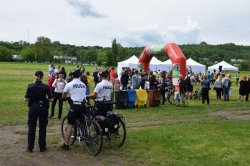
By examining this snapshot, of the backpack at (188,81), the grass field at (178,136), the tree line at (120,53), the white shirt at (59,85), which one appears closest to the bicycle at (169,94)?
the backpack at (188,81)

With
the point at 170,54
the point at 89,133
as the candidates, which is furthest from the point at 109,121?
the point at 170,54

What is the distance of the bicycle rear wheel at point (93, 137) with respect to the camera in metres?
8.67

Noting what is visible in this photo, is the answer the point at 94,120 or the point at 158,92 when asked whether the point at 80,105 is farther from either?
the point at 158,92

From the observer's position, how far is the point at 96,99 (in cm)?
956

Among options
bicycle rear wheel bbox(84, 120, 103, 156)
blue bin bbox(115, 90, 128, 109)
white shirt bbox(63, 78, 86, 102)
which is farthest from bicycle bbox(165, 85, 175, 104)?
bicycle rear wheel bbox(84, 120, 103, 156)

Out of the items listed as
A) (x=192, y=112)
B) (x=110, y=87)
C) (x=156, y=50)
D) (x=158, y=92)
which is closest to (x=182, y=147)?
(x=110, y=87)

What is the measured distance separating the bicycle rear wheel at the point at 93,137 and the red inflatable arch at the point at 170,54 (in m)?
15.8

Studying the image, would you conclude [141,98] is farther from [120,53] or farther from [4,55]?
[4,55]

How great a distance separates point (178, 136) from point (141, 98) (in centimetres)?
816

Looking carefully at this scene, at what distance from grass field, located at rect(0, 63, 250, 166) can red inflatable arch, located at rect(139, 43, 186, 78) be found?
22.2 feet

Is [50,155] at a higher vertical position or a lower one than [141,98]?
lower

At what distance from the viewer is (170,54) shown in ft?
86.5

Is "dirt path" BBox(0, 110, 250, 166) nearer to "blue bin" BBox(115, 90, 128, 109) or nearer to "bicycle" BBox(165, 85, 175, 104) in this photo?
"blue bin" BBox(115, 90, 128, 109)

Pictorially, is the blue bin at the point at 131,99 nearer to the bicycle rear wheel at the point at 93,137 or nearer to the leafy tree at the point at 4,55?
the bicycle rear wheel at the point at 93,137
